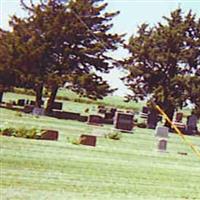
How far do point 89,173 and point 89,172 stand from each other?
0.17 m

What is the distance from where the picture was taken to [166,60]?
1810 inches

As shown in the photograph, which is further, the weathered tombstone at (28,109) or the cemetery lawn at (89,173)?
the weathered tombstone at (28,109)

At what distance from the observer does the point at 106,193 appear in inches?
527

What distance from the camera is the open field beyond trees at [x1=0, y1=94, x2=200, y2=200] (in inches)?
519

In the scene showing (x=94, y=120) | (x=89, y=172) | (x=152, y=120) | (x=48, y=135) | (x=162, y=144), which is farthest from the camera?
(x=152, y=120)

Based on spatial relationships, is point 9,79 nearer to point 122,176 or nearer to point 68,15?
point 68,15

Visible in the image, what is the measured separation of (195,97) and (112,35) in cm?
787

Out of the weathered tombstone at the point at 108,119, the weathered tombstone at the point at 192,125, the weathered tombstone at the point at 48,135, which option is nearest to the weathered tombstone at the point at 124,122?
the weathered tombstone at the point at 108,119

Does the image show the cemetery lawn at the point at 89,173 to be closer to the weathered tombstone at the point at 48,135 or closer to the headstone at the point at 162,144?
the weathered tombstone at the point at 48,135

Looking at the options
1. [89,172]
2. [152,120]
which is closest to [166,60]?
[152,120]

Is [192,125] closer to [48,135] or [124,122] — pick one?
[124,122]

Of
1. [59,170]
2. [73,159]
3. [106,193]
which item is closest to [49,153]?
[73,159]

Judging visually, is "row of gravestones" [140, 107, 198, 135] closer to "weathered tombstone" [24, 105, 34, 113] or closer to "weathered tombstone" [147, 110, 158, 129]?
"weathered tombstone" [147, 110, 158, 129]

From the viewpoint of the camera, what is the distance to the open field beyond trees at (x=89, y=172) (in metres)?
13.2
